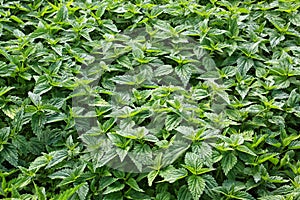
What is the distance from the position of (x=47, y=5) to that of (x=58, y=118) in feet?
3.87

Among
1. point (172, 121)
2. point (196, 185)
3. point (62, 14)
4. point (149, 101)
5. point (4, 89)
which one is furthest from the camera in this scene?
point (62, 14)

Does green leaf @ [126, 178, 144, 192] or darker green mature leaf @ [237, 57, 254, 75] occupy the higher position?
darker green mature leaf @ [237, 57, 254, 75]

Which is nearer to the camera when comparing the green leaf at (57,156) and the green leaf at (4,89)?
the green leaf at (57,156)

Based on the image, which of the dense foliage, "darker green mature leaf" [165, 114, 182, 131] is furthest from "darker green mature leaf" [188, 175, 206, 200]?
"darker green mature leaf" [165, 114, 182, 131]

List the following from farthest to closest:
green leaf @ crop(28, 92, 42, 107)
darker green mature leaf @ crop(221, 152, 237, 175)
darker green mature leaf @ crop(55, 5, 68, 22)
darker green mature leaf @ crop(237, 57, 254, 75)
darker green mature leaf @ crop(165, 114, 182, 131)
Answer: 1. darker green mature leaf @ crop(55, 5, 68, 22)
2. darker green mature leaf @ crop(237, 57, 254, 75)
3. green leaf @ crop(28, 92, 42, 107)
4. darker green mature leaf @ crop(165, 114, 182, 131)
5. darker green mature leaf @ crop(221, 152, 237, 175)

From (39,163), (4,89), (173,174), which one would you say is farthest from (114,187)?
(4,89)

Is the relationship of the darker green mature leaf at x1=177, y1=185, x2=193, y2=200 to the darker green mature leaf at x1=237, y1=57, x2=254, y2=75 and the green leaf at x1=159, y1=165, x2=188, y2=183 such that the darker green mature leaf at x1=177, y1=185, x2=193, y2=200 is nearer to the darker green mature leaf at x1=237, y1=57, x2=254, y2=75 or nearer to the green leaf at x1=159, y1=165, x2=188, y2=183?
the green leaf at x1=159, y1=165, x2=188, y2=183

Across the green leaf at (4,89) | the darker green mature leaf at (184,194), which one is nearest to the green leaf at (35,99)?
the green leaf at (4,89)

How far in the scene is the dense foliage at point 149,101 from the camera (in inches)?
76.6

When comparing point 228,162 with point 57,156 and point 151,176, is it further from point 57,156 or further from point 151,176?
point 57,156

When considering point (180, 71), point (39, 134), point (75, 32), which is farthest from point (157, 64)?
point (39, 134)

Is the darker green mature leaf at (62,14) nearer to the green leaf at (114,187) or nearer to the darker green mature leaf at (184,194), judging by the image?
the green leaf at (114,187)

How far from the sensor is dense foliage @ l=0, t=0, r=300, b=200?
1.95 meters

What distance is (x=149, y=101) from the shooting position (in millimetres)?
2182
